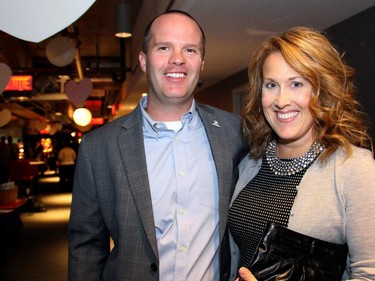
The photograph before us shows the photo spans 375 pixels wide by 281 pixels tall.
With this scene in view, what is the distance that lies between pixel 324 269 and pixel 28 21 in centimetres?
116

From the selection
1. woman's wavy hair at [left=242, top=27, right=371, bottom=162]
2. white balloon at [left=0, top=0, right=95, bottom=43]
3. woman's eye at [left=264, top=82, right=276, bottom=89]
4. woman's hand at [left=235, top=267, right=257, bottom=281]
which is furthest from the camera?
woman's eye at [left=264, top=82, right=276, bottom=89]

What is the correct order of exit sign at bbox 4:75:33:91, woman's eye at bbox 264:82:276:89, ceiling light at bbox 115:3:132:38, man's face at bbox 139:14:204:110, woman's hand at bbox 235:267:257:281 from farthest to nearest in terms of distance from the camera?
exit sign at bbox 4:75:33:91 < ceiling light at bbox 115:3:132:38 < man's face at bbox 139:14:204:110 < woman's eye at bbox 264:82:276:89 < woman's hand at bbox 235:267:257:281

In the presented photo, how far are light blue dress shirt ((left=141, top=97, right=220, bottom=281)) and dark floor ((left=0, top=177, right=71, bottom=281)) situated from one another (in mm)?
3806

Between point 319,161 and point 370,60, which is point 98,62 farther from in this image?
point 319,161

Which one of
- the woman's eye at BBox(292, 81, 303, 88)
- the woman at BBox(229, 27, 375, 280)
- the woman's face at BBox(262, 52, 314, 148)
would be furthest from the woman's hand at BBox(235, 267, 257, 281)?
the woman's eye at BBox(292, 81, 303, 88)

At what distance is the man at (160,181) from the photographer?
171 cm

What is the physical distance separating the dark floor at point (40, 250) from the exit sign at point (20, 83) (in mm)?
2880

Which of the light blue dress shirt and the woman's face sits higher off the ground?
the woman's face

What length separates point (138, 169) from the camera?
174 centimetres

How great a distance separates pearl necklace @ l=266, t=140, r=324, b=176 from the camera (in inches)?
60.8

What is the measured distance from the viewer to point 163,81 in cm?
182

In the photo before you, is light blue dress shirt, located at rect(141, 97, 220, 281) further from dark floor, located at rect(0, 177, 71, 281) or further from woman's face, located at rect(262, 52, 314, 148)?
dark floor, located at rect(0, 177, 71, 281)

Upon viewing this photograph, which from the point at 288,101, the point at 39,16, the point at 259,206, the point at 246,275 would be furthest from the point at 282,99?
the point at 39,16

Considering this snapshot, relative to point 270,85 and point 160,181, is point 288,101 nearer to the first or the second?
point 270,85
